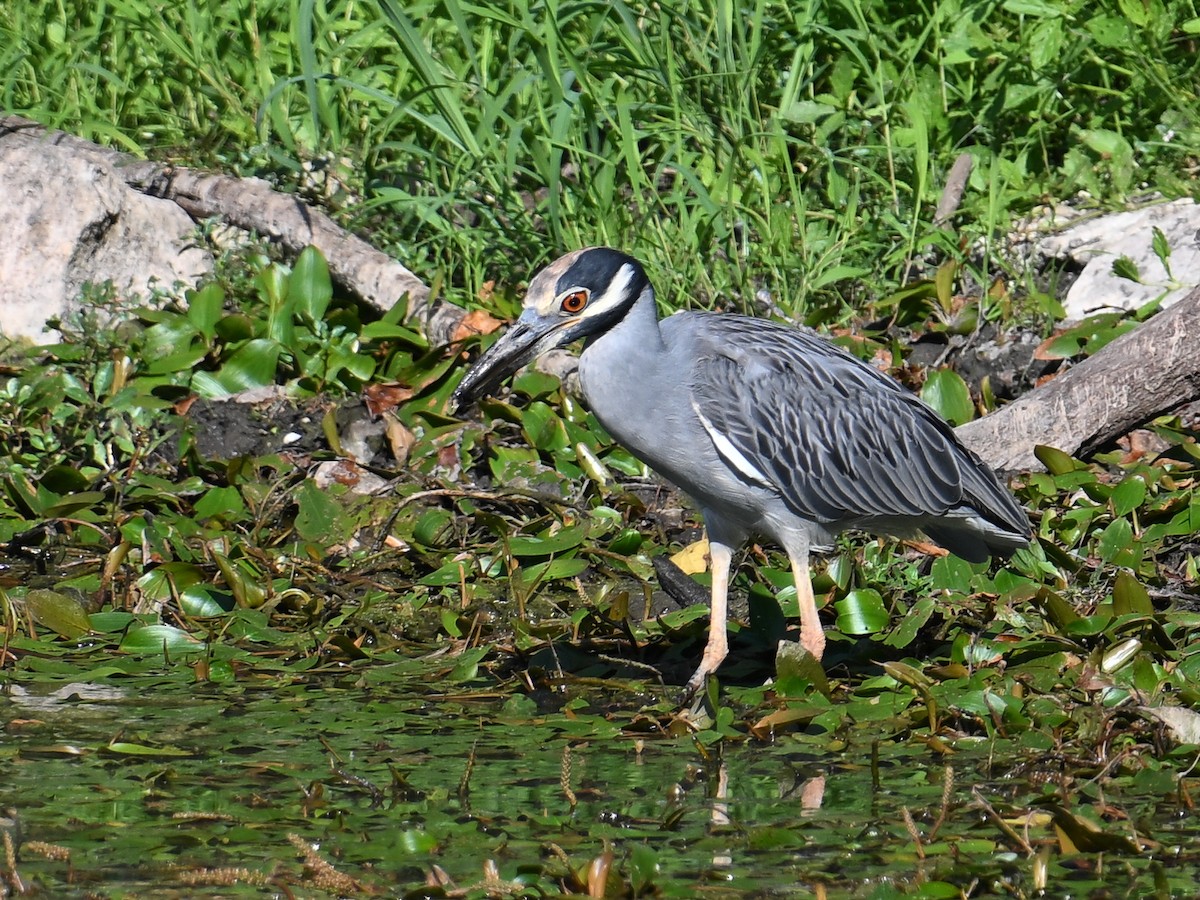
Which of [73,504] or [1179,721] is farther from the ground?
[1179,721]

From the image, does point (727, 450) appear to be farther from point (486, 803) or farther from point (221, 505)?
point (221, 505)

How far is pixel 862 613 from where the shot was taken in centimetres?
517

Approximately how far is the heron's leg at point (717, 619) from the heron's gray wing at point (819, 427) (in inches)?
11.5

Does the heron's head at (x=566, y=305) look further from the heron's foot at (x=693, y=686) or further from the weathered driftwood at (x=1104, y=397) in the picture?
the weathered driftwood at (x=1104, y=397)

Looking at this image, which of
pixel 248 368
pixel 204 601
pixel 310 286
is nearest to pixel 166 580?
pixel 204 601

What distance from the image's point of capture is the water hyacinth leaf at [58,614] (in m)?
5.27

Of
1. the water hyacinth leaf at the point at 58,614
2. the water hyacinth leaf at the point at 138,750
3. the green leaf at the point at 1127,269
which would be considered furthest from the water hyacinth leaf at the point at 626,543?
the green leaf at the point at 1127,269

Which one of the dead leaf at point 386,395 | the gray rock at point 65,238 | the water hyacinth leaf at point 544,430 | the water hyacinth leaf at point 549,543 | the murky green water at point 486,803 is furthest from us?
the gray rock at point 65,238

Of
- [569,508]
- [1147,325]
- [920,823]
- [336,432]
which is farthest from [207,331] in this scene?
[920,823]

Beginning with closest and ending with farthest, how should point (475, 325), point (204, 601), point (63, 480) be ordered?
point (204, 601)
point (63, 480)
point (475, 325)

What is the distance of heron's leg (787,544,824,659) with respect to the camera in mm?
4934

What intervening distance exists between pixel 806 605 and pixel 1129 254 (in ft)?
10.6

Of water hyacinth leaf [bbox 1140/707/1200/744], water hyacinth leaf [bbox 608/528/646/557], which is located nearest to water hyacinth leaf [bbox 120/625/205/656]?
water hyacinth leaf [bbox 608/528/646/557]

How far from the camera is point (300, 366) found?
22.9 ft
